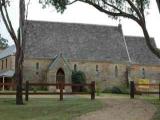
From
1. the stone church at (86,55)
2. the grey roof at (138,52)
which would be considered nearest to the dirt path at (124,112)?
the stone church at (86,55)

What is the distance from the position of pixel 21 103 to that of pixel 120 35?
42.6m

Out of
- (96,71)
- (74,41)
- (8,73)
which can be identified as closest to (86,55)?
(74,41)

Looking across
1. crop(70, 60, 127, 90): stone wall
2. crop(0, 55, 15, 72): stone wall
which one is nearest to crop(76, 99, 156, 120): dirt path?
crop(0, 55, 15, 72): stone wall

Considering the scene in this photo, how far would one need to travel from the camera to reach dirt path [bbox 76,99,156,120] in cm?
2214

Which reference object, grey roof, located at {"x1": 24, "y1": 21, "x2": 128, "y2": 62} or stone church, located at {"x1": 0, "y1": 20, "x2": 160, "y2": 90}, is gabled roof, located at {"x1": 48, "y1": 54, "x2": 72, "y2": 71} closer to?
stone church, located at {"x1": 0, "y1": 20, "x2": 160, "y2": 90}

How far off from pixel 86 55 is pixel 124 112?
142 ft

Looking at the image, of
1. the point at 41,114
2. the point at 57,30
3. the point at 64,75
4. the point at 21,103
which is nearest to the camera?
the point at 41,114

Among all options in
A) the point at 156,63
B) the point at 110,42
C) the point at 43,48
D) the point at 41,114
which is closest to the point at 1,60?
the point at 43,48

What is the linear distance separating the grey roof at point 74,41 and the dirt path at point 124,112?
38.3 metres

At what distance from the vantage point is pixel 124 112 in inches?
932

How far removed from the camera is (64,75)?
6275 centimetres

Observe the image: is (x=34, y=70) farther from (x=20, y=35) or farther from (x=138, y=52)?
(x=20, y=35)

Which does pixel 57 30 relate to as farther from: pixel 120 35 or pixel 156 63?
pixel 156 63

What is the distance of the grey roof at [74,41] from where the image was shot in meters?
65.1
